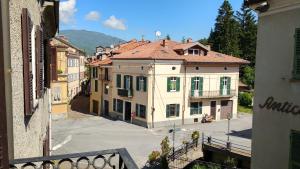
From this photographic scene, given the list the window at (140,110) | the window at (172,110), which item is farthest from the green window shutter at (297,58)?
the window at (172,110)

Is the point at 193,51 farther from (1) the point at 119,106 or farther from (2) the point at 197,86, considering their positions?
(1) the point at 119,106

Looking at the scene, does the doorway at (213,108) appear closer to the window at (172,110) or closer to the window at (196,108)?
the window at (196,108)

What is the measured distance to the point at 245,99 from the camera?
44.1 m

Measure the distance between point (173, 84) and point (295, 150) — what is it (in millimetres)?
25823

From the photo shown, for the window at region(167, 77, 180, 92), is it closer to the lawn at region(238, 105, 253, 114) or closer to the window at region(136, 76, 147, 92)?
the window at region(136, 76, 147, 92)

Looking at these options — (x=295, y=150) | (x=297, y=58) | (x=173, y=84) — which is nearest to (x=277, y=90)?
(x=297, y=58)

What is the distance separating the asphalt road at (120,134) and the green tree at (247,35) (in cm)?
2912

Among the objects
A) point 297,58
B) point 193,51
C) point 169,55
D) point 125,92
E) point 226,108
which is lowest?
point 226,108

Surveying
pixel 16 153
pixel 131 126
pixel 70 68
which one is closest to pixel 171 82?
pixel 131 126

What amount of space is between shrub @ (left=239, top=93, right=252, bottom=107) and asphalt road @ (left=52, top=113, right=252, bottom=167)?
806 centimetres

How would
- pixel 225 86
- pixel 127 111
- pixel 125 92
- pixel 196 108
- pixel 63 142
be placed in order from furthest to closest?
pixel 225 86 < pixel 127 111 < pixel 196 108 < pixel 125 92 < pixel 63 142

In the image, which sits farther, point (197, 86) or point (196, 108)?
point (196, 108)

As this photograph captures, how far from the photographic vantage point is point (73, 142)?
26.5 m

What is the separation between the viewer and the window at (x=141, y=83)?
31.7 metres
